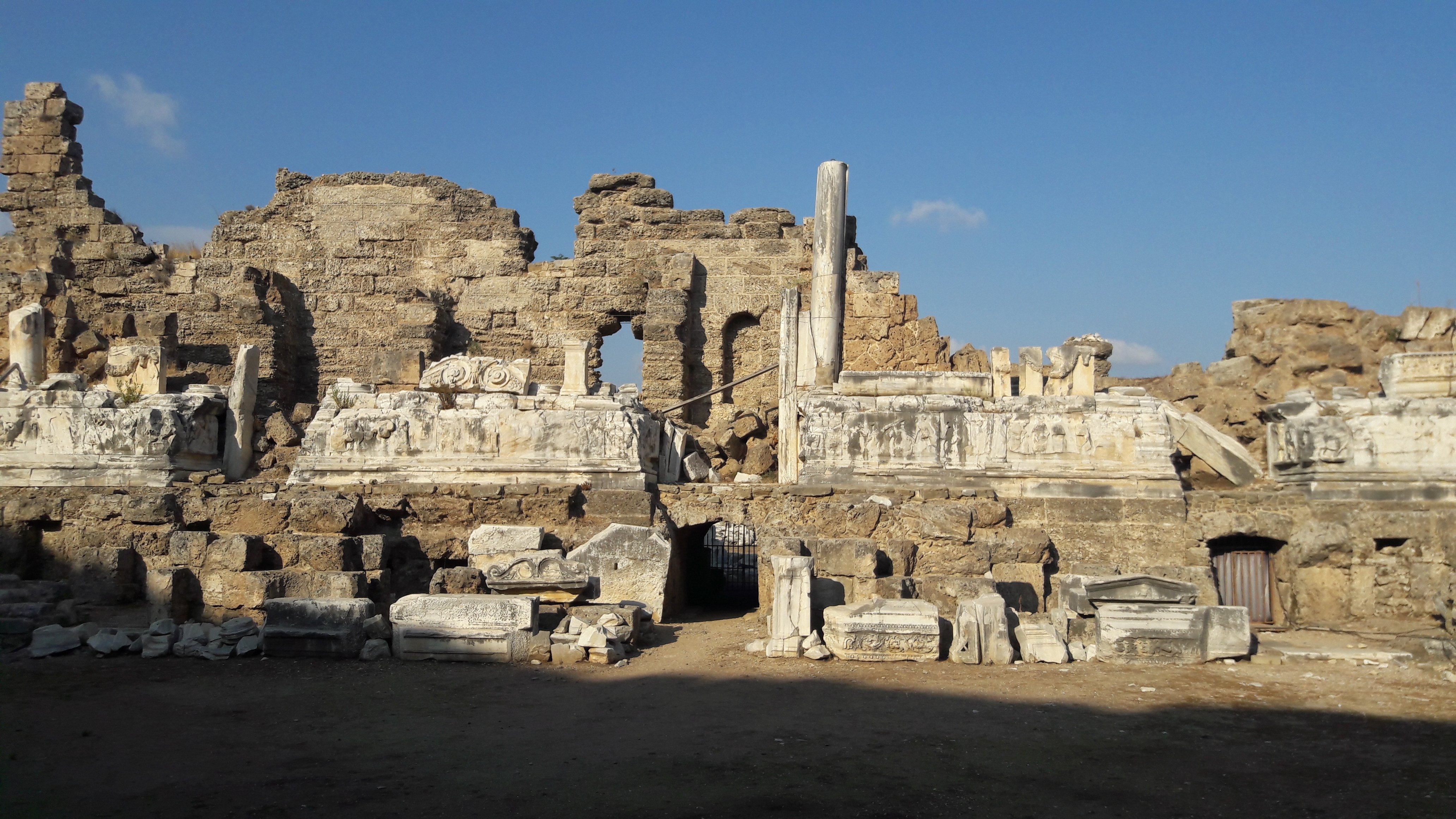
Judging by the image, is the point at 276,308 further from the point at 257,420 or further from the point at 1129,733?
the point at 1129,733

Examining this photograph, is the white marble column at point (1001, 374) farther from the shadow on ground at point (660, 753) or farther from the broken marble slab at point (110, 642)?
the broken marble slab at point (110, 642)

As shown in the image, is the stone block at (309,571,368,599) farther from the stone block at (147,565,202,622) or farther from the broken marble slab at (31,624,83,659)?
the broken marble slab at (31,624,83,659)

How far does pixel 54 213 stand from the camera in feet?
61.9

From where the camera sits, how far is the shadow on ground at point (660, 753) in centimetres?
469

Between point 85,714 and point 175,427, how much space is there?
5.54 meters

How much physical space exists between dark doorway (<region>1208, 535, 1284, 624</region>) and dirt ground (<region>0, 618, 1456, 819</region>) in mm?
2916

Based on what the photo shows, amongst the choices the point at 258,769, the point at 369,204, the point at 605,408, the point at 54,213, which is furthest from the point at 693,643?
the point at 54,213

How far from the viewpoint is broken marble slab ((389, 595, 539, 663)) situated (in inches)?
303

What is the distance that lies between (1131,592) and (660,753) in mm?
4146

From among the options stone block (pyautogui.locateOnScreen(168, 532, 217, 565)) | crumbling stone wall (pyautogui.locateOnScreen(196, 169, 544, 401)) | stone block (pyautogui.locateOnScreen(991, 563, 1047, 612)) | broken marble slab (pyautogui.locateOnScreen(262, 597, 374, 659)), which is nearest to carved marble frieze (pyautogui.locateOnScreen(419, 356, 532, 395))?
stone block (pyautogui.locateOnScreen(168, 532, 217, 565))

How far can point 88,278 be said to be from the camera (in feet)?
60.0

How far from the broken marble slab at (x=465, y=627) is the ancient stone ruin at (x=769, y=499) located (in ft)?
0.09

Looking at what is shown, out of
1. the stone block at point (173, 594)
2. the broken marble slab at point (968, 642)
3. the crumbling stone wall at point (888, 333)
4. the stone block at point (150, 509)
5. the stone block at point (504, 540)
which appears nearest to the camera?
the broken marble slab at point (968, 642)

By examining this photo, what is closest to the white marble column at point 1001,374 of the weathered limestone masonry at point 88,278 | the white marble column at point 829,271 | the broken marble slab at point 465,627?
the white marble column at point 829,271
